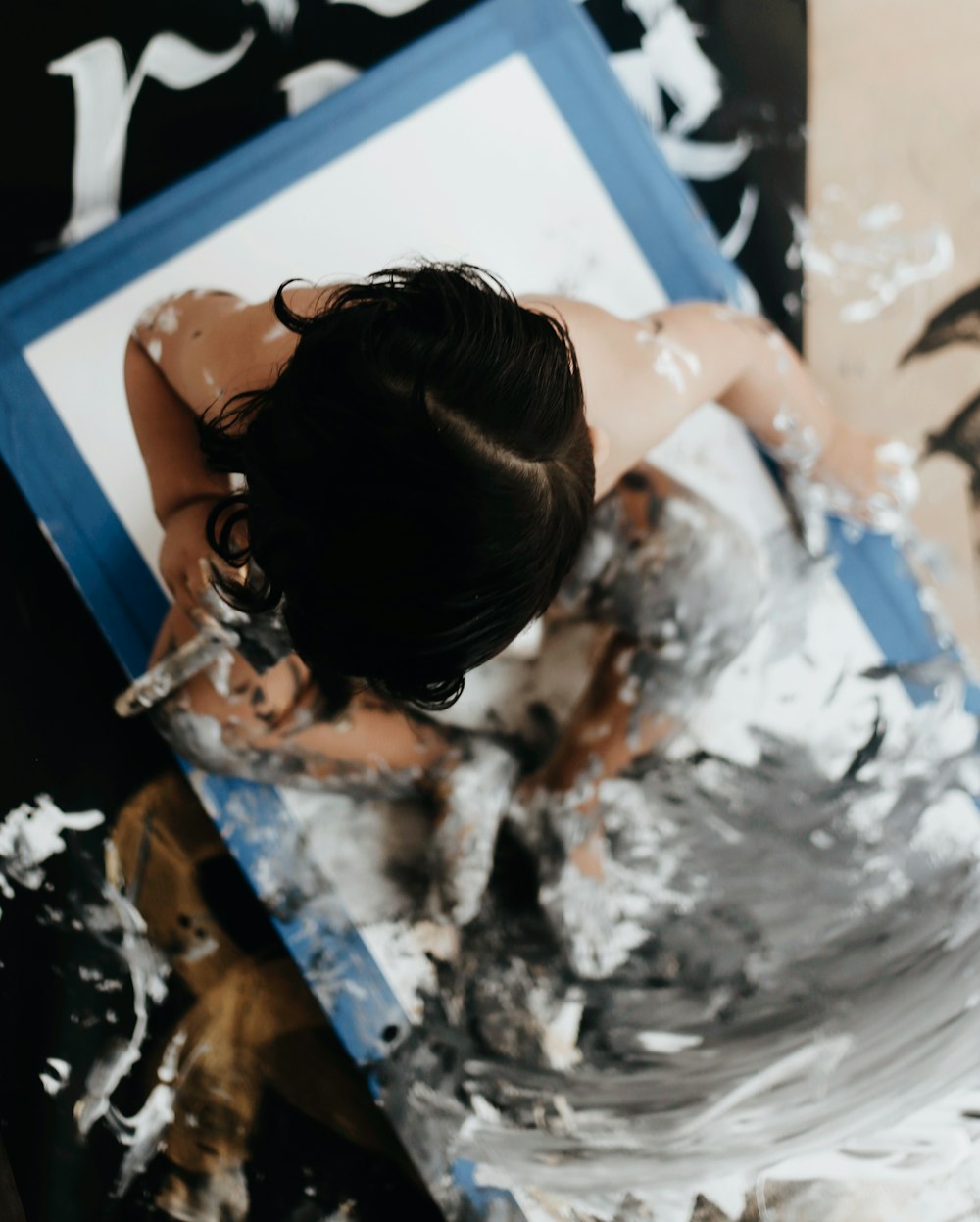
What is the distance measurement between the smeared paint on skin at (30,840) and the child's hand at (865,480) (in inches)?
29.6

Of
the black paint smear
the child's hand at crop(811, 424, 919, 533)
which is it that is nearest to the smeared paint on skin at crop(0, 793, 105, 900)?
the child's hand at crop(811, 424, 919, 533)

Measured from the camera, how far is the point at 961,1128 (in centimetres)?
77

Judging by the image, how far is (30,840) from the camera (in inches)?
30.4

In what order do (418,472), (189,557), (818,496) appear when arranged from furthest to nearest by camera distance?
(818,496) → (189,557) → (418,472)

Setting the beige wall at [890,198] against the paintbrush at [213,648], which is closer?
the paintbrush at [213,648]

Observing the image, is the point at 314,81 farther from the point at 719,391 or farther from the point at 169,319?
the point at 719,391

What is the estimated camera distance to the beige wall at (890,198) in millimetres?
868

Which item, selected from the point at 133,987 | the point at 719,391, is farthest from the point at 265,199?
the point at 133,987

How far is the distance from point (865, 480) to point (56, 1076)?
0.90m

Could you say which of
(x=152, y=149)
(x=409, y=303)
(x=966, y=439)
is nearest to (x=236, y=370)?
(x=409, y=303)

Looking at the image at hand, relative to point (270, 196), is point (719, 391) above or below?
below

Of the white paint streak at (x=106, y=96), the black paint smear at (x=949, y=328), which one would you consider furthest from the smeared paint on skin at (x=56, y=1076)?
the black paint smear at (x=949, y=328)

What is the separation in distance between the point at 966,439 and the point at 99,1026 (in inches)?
38.3

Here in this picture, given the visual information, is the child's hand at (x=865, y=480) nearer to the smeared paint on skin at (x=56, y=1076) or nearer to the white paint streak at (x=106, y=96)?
the white paint streak at (x=106, y=96)
